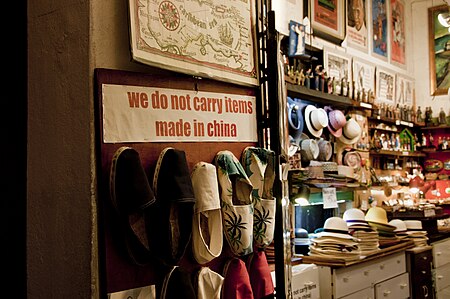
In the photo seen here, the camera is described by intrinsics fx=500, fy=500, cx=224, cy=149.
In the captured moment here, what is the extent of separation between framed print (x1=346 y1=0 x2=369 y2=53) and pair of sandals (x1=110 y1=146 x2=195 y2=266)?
491 centimetres

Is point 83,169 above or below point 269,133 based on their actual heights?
below

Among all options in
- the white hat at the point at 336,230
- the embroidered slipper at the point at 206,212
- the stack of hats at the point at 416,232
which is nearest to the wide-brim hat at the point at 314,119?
the white hat at the point at 336,230

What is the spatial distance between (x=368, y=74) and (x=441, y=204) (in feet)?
7.79

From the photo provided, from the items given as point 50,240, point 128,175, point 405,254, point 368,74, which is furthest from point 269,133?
point 368,74

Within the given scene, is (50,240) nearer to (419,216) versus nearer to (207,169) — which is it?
(207,169)

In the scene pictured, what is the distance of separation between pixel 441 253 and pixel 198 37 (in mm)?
4736

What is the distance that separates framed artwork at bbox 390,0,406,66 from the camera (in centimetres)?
762

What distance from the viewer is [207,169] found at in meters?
2.07

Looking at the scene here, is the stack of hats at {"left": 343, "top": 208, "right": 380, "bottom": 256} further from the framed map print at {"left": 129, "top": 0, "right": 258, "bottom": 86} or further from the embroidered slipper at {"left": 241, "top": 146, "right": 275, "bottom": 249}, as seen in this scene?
the framed map print at {"left": 129, "top": 0, "right": 258, "bottom": 86}

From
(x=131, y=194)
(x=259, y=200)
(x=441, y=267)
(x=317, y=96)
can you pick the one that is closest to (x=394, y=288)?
(x=441, y=267)

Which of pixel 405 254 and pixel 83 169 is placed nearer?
pixel 83 169

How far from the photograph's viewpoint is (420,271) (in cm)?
515

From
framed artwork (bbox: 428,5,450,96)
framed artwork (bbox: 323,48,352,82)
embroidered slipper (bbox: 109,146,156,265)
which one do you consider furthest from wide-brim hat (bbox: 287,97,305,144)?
framed artwork (bbox: 428,5,450,96)

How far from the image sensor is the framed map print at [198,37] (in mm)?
1954
